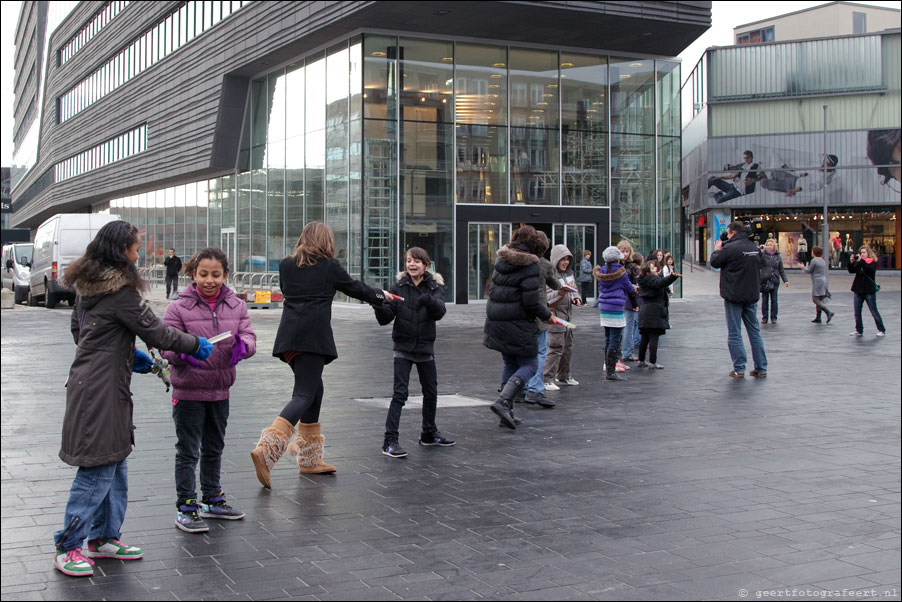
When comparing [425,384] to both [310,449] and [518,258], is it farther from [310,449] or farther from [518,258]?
[518,258]

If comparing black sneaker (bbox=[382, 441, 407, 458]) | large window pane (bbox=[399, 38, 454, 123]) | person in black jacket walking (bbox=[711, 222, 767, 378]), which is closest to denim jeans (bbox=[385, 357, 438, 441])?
black sneaker (bbox=[382, 441, 407, 458])

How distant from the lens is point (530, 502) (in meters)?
6.03

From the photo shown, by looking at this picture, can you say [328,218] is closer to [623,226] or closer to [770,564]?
[623,226]

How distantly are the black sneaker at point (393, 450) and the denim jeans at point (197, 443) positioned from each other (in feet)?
6.12

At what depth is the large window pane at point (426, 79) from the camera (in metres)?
28.4

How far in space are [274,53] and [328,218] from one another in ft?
19.4

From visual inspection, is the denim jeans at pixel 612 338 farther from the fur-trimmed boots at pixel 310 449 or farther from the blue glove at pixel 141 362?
the blue glove at pixel 141 362

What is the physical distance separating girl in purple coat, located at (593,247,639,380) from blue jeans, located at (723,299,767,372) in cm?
133

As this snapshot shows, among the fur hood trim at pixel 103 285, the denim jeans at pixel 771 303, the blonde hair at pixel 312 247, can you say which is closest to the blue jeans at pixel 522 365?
the blonde hair at pixel 312 247

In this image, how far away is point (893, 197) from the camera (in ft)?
12.6

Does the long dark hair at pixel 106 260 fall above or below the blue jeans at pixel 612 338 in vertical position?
above

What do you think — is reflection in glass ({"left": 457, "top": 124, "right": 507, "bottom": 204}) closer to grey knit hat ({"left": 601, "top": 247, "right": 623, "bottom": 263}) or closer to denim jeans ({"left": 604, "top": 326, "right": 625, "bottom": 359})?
grey knit hat ({"left": 601, "top": 247, "right": 623, "bottom": 263})

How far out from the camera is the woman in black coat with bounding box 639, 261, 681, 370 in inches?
515

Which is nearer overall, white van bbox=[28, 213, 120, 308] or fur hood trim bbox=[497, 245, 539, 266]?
fur hood trim bbox=[497, 245, 539, 266]
